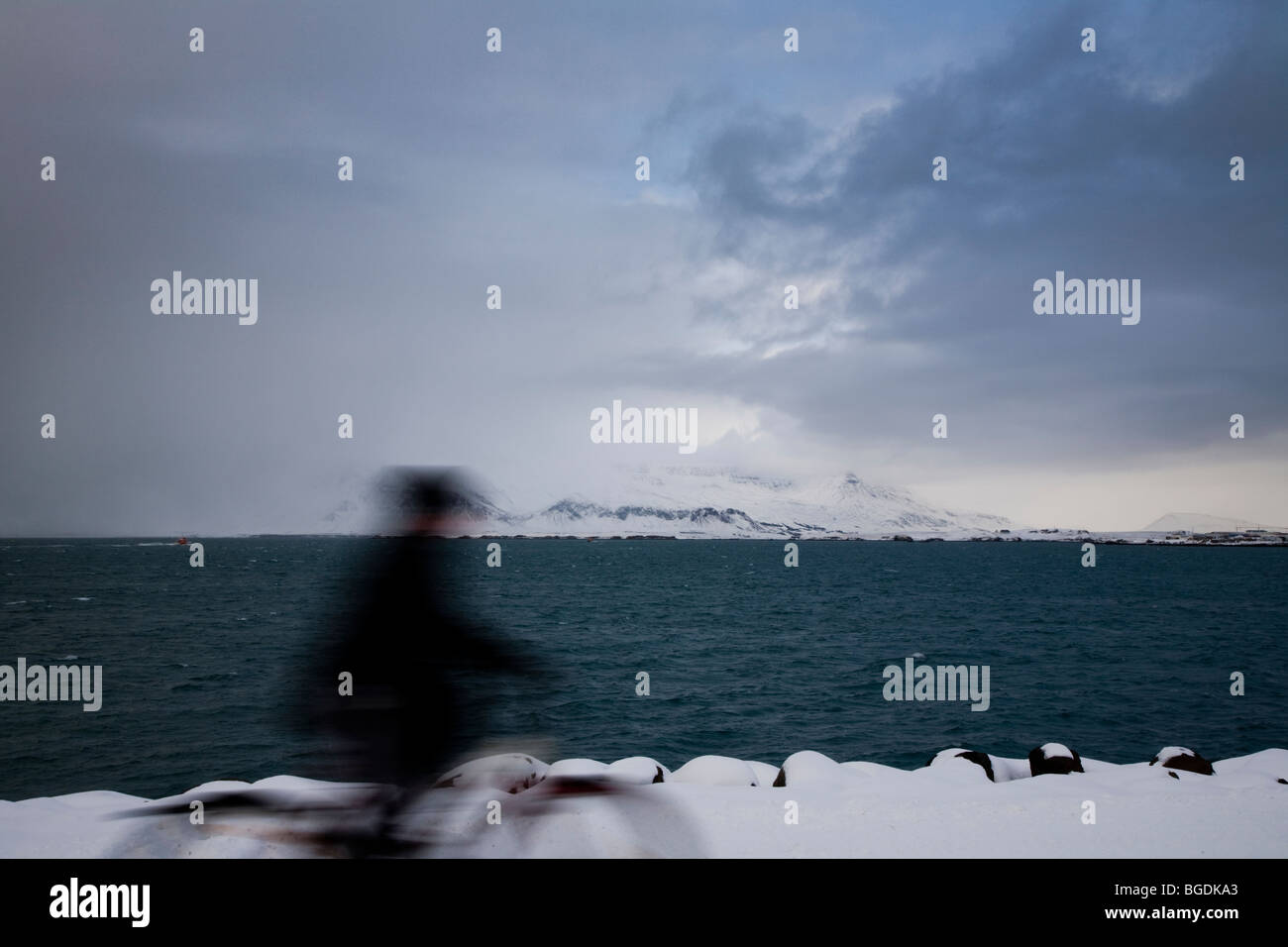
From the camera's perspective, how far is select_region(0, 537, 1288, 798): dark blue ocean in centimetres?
1823

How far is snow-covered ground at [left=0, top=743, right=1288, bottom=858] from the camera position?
513cm

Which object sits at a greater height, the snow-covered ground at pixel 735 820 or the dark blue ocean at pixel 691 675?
the snow-covered ground at pixel 735 820

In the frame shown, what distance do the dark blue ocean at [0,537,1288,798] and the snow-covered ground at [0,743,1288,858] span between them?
57 cm

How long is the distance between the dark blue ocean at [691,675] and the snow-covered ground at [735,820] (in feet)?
1.86

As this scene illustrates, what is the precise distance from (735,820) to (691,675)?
23924mm

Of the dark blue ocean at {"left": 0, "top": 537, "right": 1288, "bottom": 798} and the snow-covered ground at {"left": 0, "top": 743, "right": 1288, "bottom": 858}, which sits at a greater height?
the snow-covered ground at {"left": 0, "top": 743, "right": 1288, "bottom": 858}

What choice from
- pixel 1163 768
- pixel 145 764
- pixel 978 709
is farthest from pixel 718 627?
pixel 1163 768

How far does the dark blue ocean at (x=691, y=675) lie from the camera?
18.2 m

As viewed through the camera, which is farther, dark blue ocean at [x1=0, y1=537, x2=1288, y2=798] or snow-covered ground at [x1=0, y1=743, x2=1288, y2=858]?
dark blue ocean at [x1=0, y1=537, x2=1288, y2=798]

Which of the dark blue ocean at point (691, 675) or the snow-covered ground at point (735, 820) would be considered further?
the dark blue ocean at point (691, 675)

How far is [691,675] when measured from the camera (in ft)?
97.4

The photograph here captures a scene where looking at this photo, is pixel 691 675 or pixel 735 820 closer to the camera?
pixel 735 820

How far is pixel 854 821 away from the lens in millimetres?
6551
